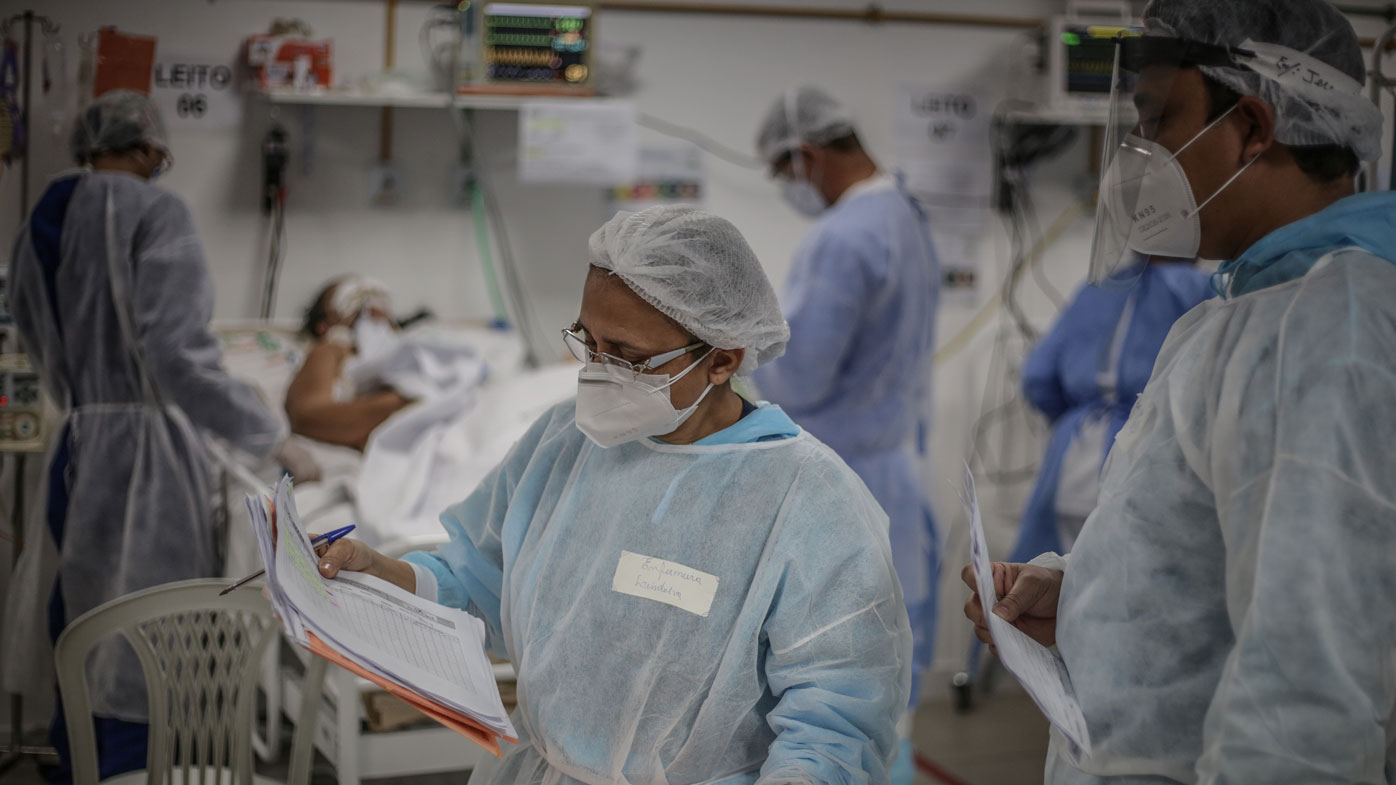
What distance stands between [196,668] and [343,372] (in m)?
1.58

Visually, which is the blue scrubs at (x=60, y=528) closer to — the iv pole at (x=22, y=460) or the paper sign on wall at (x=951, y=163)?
the iv pole at (x=22, y=460)

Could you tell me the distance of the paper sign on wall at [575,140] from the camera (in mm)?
3318

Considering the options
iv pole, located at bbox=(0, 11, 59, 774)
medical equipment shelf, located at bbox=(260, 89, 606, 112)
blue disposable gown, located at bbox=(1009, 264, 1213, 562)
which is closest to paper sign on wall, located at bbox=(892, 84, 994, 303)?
blue disposable gown, located at bbox=(1009, 264, 1213, 562)

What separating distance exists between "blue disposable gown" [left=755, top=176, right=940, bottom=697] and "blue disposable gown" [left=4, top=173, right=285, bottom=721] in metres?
1.30

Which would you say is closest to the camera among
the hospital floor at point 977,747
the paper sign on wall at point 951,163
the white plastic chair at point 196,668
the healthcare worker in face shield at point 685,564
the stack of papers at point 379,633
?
the stack of papers at point 379,633

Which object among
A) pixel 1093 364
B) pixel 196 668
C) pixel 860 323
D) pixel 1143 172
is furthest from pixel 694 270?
pixel 1093 364

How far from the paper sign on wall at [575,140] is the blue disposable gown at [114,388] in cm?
120

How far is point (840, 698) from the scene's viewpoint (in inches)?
48.0

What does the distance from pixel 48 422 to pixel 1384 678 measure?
96.5 inches

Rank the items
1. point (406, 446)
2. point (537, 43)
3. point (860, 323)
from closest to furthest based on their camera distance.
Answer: point (860, 323) < point (406, 446) < point (537, 43)

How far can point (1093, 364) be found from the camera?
10.2ft

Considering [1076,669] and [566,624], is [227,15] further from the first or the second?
[1076,669]

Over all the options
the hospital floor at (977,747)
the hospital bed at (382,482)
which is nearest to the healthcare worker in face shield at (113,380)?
the hospital bed at (382,482)

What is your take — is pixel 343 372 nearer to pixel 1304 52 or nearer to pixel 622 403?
pixel 622 403
